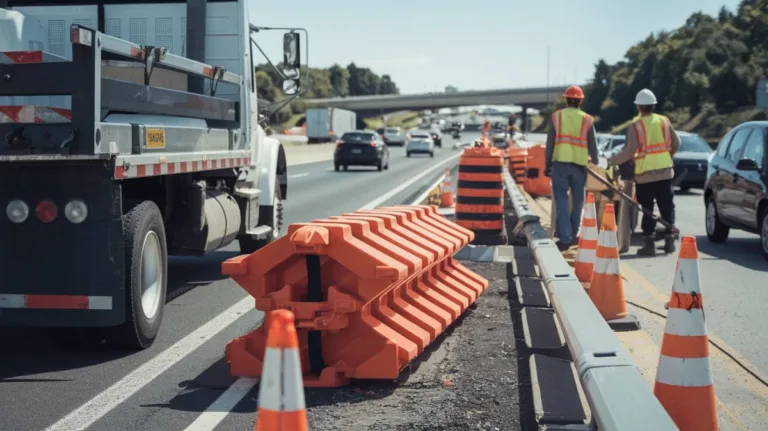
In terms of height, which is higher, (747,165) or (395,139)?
(747,165)

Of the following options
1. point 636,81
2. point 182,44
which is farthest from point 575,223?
point 636,81

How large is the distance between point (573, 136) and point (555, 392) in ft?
23.7

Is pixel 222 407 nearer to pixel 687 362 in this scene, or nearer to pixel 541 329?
pixel 687 362

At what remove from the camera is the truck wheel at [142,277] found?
6891 millimetres

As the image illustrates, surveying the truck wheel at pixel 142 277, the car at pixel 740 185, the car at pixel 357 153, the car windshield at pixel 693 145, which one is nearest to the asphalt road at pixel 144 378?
the truck wheel at pixel 142 277

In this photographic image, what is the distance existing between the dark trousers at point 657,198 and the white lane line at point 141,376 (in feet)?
20.5

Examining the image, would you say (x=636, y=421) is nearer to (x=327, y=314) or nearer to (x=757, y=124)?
(x=327, y=314)

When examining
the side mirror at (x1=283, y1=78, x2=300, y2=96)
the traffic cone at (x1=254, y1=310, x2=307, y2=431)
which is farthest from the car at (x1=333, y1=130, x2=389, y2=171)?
the traffic cone at (x1=254, y1=310, x2=307, y2=431)

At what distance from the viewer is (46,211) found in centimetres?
666

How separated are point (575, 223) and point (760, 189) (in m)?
2.51

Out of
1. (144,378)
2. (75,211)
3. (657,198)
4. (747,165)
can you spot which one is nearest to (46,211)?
(75,211)

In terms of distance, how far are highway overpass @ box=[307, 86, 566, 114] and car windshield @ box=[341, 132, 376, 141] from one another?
112589mm

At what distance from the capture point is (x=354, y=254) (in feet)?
20.1

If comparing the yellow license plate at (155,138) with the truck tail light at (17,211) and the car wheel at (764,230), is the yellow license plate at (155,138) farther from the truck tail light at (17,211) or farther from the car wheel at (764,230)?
the car wheel at (764,230)
